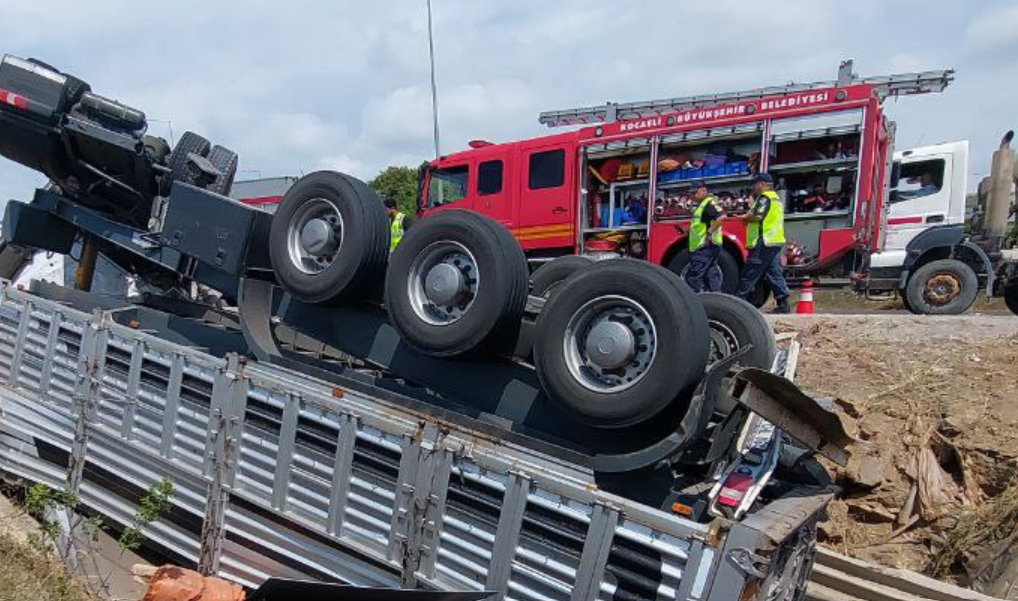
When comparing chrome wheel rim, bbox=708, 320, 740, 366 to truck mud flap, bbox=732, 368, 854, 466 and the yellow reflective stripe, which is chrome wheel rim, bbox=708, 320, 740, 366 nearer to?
truck mud flap, bbox=732, 368, 854, 466

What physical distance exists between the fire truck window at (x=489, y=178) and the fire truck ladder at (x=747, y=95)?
212cm

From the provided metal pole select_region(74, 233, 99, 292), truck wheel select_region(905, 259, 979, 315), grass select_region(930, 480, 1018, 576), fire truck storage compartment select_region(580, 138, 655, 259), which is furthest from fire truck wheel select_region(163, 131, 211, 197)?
truck wheel select_region(905, 259, 979, 315)

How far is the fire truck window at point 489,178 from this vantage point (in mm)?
11188

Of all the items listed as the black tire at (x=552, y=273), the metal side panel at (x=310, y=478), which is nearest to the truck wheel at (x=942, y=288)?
the black tire at (x=552, y=273)

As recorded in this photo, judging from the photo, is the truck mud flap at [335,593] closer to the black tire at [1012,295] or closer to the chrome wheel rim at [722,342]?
the chrome wheel rim at [722,342]

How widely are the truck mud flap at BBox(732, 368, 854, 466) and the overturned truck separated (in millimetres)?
10

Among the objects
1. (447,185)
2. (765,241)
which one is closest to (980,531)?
(765,241)

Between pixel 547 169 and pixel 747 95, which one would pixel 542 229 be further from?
pixel 747 95

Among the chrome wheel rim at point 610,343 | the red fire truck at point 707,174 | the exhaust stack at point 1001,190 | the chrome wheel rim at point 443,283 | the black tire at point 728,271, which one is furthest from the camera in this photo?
the exhaust stack at point 1001,190

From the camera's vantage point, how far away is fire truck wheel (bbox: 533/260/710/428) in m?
2.68

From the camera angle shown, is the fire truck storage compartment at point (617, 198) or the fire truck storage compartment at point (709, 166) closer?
the fire truck storage compartment at point (709, 166)

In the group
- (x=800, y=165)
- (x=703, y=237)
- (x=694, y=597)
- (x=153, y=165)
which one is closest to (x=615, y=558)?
(x=694, y=597)

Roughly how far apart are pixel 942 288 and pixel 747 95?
4055 millimetres

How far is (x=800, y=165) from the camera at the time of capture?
29.5 ft
